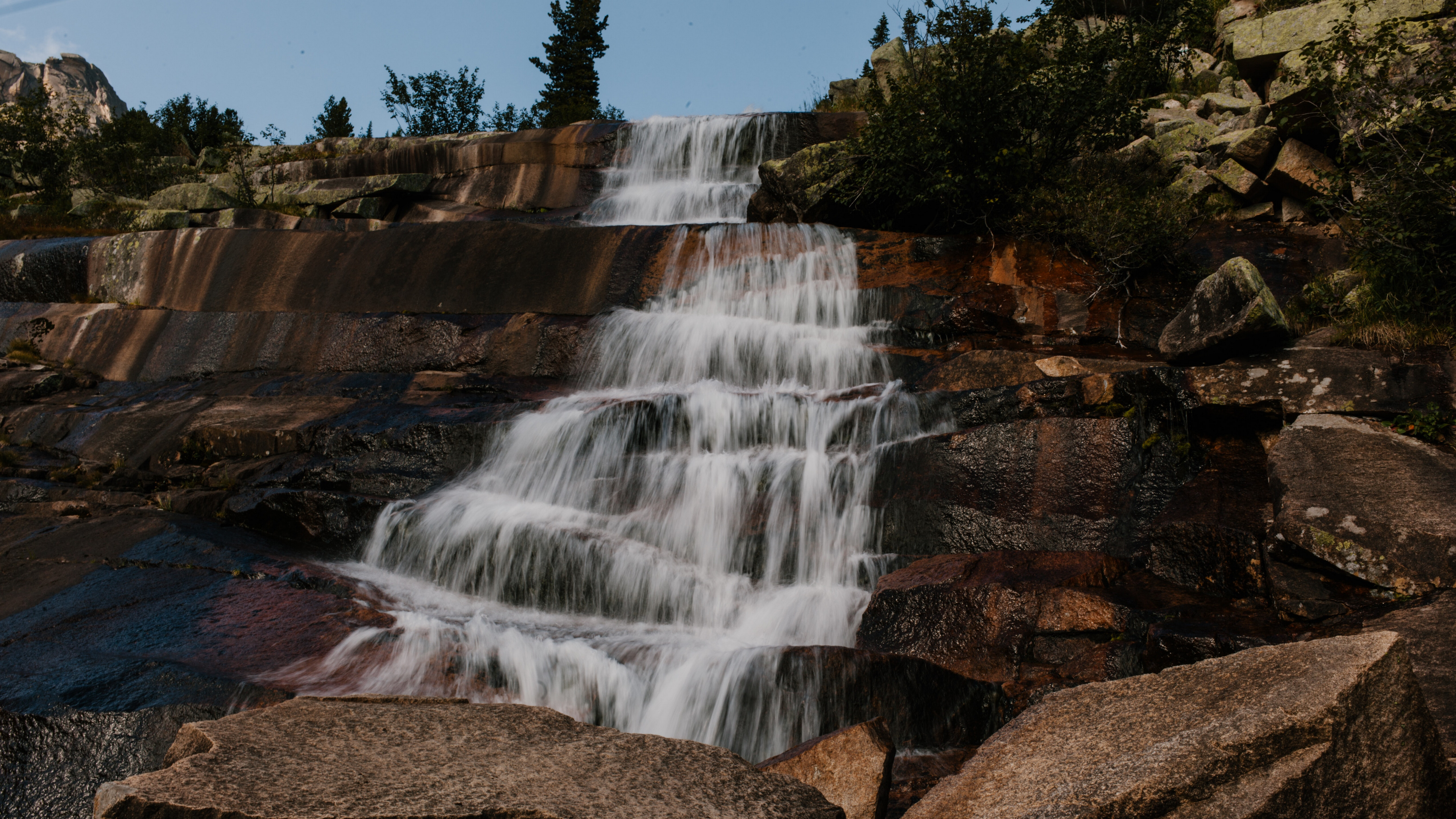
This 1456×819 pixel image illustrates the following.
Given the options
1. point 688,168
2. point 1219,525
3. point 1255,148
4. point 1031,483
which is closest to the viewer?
point 1219,525

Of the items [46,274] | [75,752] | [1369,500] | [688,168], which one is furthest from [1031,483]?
[46,274]

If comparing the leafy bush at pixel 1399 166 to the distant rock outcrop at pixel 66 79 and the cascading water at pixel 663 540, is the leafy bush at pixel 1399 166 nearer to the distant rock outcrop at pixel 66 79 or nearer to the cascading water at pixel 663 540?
the cascading water at pixel 663 540

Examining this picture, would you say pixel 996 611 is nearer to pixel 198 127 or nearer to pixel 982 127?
pixel 982 127

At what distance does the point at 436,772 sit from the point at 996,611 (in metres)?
3.89

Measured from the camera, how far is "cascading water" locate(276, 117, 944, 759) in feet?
18.0

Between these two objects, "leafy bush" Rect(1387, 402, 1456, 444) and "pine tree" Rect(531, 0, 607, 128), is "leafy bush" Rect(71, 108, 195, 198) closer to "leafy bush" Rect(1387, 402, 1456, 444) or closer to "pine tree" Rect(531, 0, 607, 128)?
"pine tree" Rect(531, 0, 607, 128)

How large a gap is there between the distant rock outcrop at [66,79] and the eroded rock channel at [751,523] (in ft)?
356

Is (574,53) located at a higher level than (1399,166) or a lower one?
higher

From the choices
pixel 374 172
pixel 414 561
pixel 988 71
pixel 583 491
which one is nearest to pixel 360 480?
pixel 414 561

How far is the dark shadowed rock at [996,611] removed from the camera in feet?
17.5

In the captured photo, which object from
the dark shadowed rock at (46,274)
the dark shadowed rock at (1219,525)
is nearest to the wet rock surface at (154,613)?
the dark shadowed rock at (1219,525)

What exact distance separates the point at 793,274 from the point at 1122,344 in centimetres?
427

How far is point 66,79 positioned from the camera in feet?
363

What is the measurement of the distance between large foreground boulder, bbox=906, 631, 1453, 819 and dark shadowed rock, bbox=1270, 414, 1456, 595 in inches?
105
